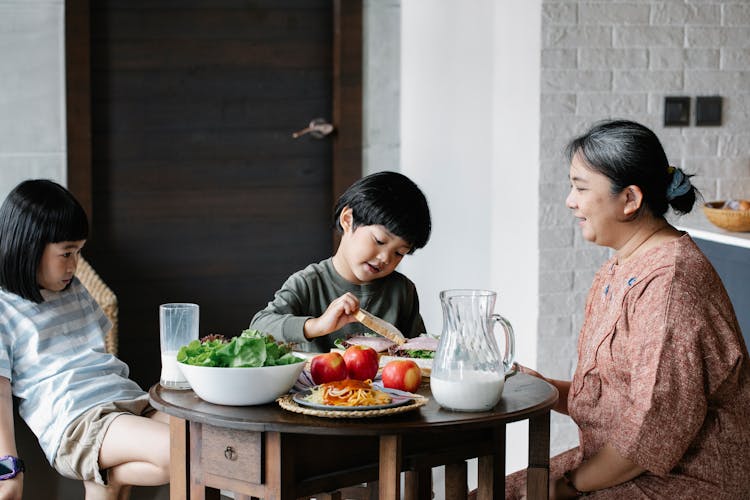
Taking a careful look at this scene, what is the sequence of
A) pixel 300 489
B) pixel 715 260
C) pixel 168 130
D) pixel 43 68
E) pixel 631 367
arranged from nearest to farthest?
pixel 300 489
pixel 631 367
pixel 715 260
pixel 43 68
pixel 168 130

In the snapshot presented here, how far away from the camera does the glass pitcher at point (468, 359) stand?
167 cm

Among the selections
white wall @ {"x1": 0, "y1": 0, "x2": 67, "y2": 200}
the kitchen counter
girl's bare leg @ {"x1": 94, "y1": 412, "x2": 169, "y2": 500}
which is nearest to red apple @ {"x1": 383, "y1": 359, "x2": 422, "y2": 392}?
girl's bare leg @ {"x1": 94, "y1": 412, "x2": 169, "y2": 500}

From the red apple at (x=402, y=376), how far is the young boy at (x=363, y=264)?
40 centimetres

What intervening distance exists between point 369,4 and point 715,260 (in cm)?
158

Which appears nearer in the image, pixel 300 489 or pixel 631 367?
pixel 300 489

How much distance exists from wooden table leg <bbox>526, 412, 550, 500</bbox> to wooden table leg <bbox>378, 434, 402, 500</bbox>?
1.07 ft

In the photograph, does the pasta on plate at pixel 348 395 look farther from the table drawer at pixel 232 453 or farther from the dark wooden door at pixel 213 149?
the dark wooden door at pixel 213 149

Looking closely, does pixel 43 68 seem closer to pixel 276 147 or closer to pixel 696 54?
pixel 276 147

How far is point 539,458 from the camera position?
6.15 feet

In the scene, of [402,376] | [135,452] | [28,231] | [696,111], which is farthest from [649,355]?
[696,111]

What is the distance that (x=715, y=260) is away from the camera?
329 cm

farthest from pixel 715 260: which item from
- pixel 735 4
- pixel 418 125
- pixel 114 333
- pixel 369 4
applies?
pixel 114 333

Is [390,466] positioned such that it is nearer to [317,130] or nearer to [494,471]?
[494,471]

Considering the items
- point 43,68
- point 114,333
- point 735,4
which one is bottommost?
point 114,333
